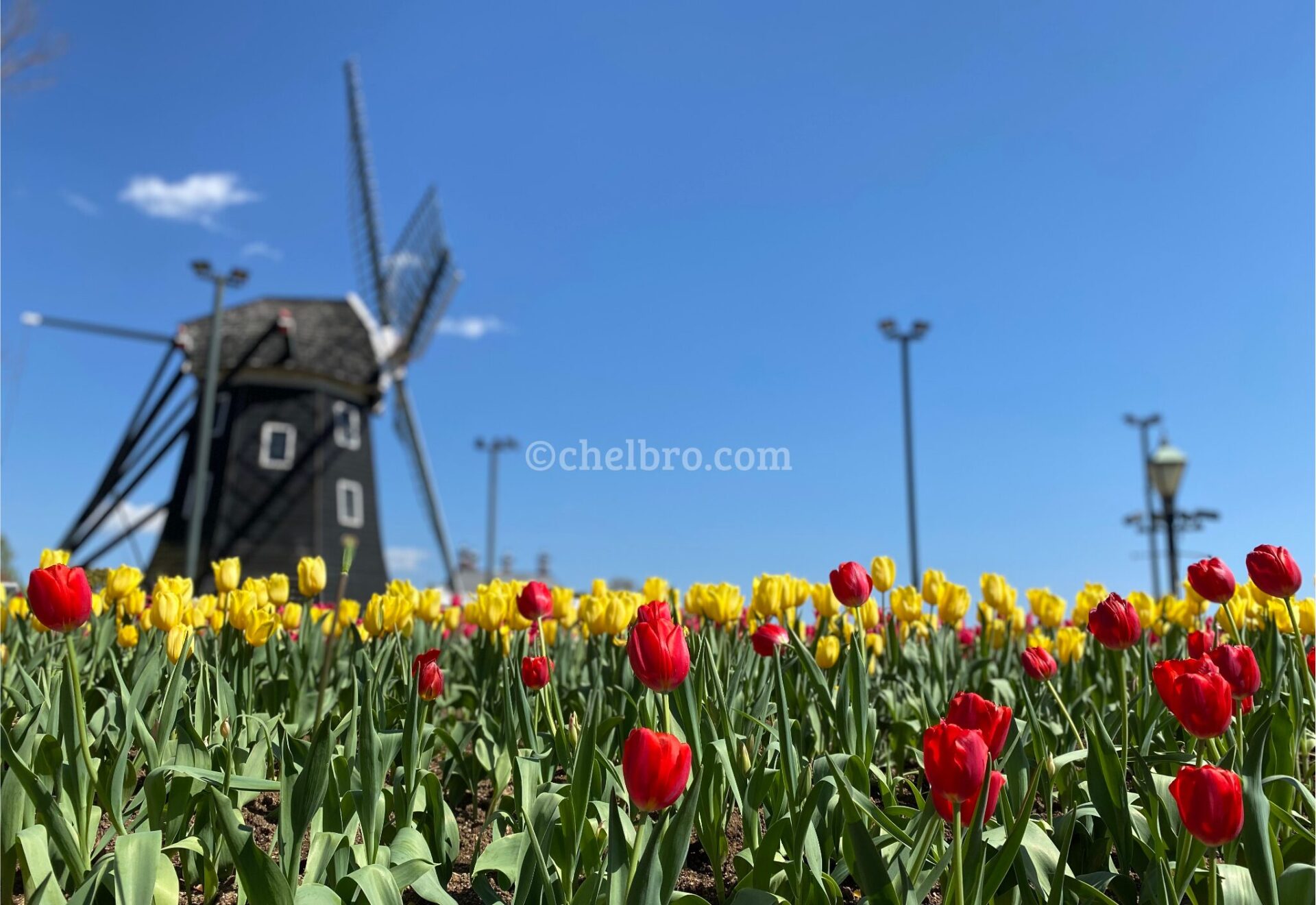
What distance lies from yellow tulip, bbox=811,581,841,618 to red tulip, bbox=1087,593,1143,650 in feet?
4.19

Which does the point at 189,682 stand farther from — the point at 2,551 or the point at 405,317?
the point at 405,317

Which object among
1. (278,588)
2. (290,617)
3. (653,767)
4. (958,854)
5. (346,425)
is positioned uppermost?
(346,425)

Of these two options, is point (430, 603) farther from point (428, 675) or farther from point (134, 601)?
point (134, 601)

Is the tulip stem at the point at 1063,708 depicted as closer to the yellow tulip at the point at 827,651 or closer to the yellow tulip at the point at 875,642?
the yellow tulip at the point at 827,651

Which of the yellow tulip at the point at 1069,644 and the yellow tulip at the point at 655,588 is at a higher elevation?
the yellow tulip at the point at 655,588

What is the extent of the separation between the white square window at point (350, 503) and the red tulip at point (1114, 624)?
22699 millimetres

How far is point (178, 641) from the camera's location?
9.34 feet

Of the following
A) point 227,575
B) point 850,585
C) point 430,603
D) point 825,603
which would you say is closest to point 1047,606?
point 825,603

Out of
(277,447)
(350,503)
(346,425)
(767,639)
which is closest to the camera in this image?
(767,639)

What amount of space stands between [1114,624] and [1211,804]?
0.78 meters

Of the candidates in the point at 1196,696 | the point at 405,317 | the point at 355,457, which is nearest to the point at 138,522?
the point at 355,457

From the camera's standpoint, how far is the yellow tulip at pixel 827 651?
10.7ft

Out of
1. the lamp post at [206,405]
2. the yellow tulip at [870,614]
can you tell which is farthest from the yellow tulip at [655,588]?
the lamp post at [206,405]

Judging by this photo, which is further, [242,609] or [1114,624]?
[242,609]
